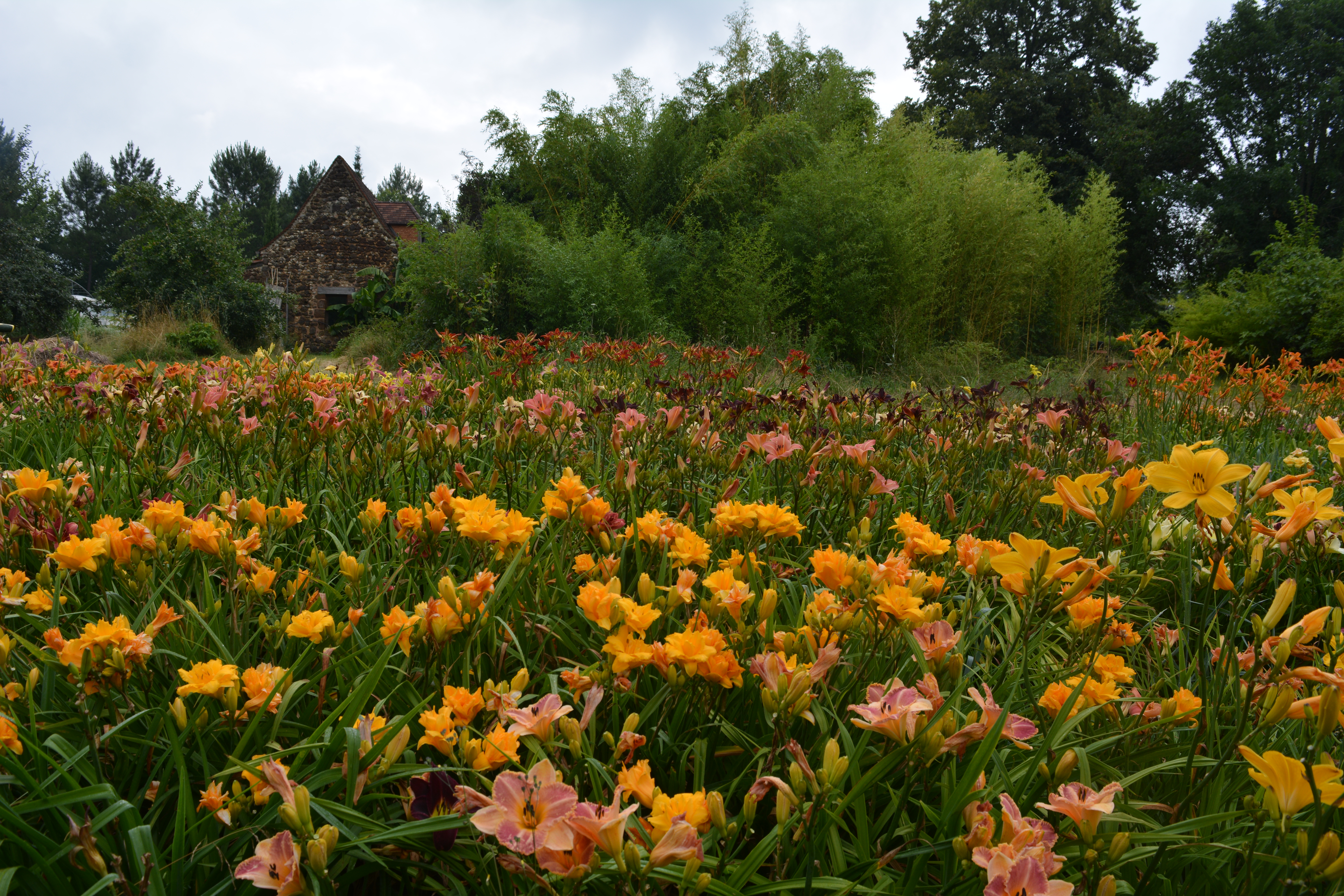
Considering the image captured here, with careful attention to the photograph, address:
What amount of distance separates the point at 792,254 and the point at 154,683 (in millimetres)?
10387

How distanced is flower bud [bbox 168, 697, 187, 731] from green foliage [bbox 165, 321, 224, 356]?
1499cm

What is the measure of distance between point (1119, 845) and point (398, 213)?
82.9ft

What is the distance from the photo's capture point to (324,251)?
18938mm

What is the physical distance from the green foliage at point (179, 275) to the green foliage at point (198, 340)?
1504 mm

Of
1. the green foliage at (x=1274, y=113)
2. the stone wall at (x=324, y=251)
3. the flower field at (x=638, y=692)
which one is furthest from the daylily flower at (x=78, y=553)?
the green foliage at (x=1274, y=113)

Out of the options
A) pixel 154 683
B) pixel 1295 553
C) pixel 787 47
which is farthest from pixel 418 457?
pixel 787 47

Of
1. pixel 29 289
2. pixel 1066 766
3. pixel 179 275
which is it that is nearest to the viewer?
pixel 1066 766

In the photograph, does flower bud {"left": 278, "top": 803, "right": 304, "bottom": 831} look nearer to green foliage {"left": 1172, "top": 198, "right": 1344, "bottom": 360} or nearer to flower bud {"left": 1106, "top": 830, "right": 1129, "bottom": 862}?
flower bud {"left": 1106, "top": 830, "right": 1129, "bottom": 862}

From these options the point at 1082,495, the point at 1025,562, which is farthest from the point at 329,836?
the point at 1082,495

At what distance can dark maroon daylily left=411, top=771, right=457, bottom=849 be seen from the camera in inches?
26.0

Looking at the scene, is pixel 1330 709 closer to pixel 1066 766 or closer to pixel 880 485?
pixel 1066 766

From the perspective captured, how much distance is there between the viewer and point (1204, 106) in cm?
2198

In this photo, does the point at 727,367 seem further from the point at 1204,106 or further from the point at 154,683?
the point at 1204,106

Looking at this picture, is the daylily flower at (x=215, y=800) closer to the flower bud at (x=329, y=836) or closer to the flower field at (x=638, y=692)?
the flower field at (x=638, y=692)
